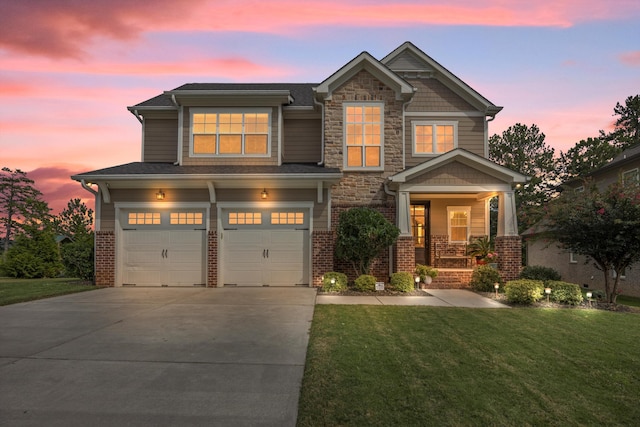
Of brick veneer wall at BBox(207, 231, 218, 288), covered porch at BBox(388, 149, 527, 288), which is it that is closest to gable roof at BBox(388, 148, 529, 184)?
covered porch at BBox(388, 149, 527, 288)

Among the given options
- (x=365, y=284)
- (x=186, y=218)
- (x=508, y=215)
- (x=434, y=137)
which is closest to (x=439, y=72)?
(x=434, y=137)

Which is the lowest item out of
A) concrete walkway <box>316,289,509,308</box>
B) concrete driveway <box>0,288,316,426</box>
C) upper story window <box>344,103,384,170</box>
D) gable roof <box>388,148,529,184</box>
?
concrete walkway <box>316,289,509,308</box>

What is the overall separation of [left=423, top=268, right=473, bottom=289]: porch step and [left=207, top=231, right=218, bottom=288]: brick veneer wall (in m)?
7.36

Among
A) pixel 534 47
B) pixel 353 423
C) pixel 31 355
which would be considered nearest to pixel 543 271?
pixel 534 47

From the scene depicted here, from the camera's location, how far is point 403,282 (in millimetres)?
10703

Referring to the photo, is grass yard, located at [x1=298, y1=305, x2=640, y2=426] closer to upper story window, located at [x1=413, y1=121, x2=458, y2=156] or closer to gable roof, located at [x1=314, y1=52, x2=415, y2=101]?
upper story window, located at [x1=413, y1=121, x2=458, y2=156]

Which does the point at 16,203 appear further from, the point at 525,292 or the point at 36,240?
the point at 525,292

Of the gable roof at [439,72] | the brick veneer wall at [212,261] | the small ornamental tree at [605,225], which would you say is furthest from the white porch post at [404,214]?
the brick veneer wall at [212,261]

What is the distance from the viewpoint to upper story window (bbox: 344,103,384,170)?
12.6 meters

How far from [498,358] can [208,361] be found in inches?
156

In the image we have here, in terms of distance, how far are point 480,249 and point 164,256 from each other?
37.8ft

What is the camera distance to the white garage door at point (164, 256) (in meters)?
12.0

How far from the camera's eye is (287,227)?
39.8 feet

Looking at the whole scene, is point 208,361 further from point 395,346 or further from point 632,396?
point 632,396
